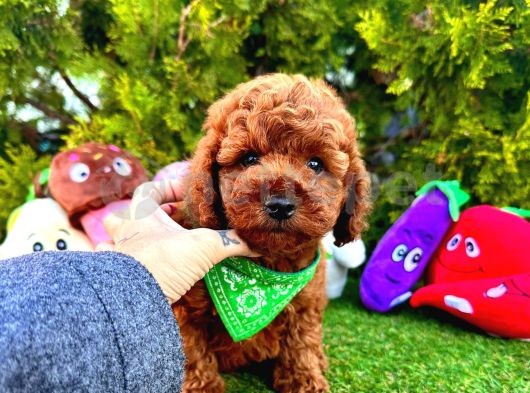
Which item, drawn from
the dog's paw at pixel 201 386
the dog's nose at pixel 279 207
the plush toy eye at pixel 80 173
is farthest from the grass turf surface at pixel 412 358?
the plush toy eye at pixel 80 173

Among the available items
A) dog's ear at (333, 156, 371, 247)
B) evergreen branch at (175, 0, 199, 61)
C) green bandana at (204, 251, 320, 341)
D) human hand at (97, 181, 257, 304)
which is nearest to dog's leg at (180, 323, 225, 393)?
green bandana at (204, 251, 320, 341)

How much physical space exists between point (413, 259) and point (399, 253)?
4.2 inches

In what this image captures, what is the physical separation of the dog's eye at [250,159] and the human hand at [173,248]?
0.97ft

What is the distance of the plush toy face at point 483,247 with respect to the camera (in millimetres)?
2727

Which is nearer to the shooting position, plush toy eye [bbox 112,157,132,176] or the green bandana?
the green bandana

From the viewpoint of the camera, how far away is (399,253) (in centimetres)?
313

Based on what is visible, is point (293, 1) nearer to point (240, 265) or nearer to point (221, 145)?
point (221, 145)

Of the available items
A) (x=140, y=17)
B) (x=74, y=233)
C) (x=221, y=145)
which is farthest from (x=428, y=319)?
(x=140, y=17)

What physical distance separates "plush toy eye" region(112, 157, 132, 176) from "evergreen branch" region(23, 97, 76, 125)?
1.12 m

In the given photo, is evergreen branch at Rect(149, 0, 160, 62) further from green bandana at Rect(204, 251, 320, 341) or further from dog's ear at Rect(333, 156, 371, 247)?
green bandana at Rect(204, 251, 320, 341)

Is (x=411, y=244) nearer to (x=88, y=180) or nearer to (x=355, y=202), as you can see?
(x=355, y=202)

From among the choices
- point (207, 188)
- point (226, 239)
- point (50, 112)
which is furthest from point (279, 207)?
point (50, 112)

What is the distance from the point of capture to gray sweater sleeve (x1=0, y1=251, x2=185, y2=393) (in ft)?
3.53

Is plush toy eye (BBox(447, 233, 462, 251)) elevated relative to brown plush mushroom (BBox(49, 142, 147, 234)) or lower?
lower
